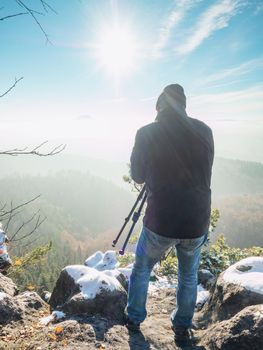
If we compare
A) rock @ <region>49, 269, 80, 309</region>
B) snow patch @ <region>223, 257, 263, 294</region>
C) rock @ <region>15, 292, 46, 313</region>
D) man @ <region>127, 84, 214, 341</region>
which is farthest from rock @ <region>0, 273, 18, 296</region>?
snow patch @ <region>223, 257, 263, 294</region>

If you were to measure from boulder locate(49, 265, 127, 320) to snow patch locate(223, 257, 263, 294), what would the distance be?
6.43 ft

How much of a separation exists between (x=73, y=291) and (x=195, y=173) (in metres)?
3.48

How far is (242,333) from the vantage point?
386 cm

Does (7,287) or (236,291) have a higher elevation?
(236,291)

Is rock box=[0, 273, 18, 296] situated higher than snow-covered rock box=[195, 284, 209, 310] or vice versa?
rock box=[0, 273, 18, 296]

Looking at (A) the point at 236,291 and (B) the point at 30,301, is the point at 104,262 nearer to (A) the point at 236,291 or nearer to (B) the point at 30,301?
(B) the point at 30,301

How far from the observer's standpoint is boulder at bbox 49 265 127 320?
5.28 metres

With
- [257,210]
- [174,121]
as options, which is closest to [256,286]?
[174,121]

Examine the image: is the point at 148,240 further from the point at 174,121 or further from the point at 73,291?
the point at 73,291

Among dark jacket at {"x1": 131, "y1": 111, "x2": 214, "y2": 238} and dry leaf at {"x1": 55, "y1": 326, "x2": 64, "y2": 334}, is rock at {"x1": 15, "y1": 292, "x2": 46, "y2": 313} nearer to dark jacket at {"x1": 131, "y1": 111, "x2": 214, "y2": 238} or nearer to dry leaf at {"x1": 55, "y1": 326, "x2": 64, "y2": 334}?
dry leaf at {"x1": 55, "y1": 326, "x2": 64, "y2": 334}

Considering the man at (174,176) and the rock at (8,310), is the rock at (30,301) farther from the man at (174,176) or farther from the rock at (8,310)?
the man at (174,176)

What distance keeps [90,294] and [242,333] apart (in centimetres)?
264

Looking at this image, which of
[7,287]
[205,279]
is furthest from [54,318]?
[205,279]

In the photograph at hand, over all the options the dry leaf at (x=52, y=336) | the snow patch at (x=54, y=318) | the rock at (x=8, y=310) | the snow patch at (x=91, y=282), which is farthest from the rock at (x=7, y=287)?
the dry leaf at (x=52, y=336)
